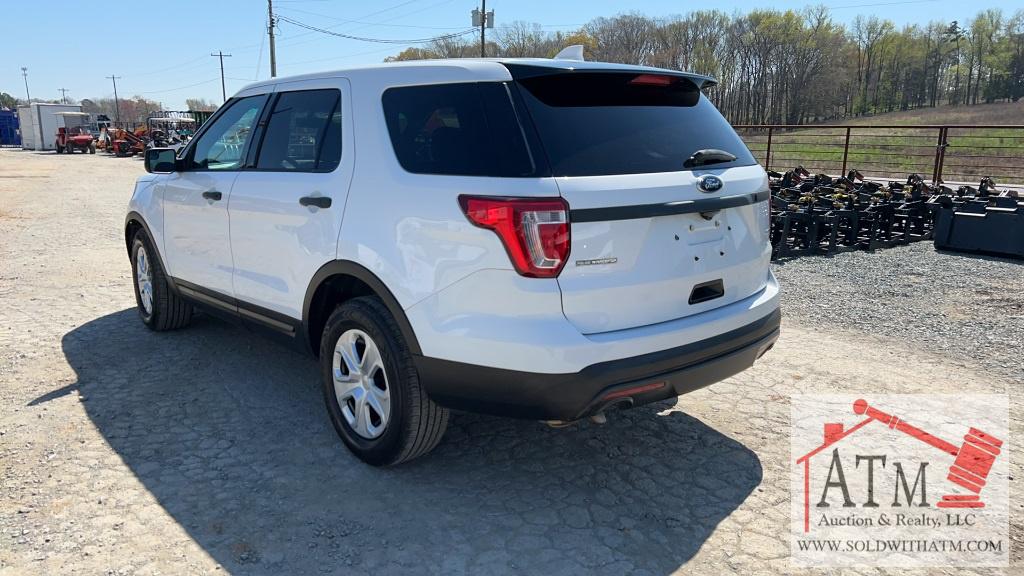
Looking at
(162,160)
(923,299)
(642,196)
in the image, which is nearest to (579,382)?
(642,196)

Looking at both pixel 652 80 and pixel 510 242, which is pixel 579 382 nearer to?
pixel 510 242

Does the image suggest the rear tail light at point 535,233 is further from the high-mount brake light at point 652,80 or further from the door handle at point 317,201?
the door handle at point 317,201

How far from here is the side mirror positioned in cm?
488

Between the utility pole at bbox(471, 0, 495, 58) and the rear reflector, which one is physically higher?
the utility pole at bbox(471, 0, 495, 58)

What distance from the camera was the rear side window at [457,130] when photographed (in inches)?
111

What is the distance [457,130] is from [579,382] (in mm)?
1196

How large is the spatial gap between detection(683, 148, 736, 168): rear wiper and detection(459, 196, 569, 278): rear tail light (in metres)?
0.77

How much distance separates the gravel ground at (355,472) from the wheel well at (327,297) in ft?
1.85

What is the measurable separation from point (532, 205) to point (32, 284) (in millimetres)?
6929

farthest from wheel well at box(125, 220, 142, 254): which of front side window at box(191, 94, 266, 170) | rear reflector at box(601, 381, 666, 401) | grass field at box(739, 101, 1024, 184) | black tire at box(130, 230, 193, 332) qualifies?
grass field at box(739, 101, 1024, 184)

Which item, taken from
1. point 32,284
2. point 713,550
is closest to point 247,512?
point 713,550

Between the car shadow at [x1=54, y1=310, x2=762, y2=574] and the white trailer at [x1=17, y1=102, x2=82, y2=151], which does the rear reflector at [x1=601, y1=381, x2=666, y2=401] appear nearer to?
the car shadow at [x1=54, y1=310, x2=762, y2=574]

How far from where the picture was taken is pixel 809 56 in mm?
76438

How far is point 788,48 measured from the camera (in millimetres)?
76188
